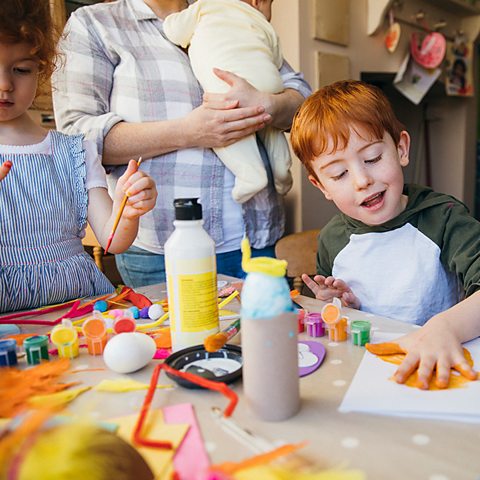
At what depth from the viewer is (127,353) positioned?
0.54 meters

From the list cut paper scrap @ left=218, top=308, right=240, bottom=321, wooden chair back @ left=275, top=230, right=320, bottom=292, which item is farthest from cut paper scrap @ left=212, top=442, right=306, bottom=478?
wooden chair back @ left=275, top=230, right=320, bottom=292

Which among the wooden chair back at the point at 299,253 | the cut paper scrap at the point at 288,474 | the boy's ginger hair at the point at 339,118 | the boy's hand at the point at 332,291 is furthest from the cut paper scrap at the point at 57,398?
the wooden chair back at the point at 299,253

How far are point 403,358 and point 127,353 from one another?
0.32 metres

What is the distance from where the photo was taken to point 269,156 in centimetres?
119

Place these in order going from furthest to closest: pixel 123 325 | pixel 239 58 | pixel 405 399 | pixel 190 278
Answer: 1. pixel 239 58
2. pixel 123 325
3. pixel 190 278
4. pixel 405 399

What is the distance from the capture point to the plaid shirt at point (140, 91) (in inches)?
41.8

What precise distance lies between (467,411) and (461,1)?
10.4ft

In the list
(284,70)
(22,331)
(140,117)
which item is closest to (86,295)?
(22,331)

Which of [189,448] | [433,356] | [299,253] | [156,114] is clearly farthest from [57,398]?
[299,253]

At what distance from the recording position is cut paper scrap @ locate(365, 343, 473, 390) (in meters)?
0.48

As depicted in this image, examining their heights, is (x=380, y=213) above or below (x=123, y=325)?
above

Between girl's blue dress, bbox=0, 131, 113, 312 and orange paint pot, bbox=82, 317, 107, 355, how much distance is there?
28cm

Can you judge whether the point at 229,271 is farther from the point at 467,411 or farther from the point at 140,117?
the point at 467,411

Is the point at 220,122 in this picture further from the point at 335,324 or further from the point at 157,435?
the point at 157,435
